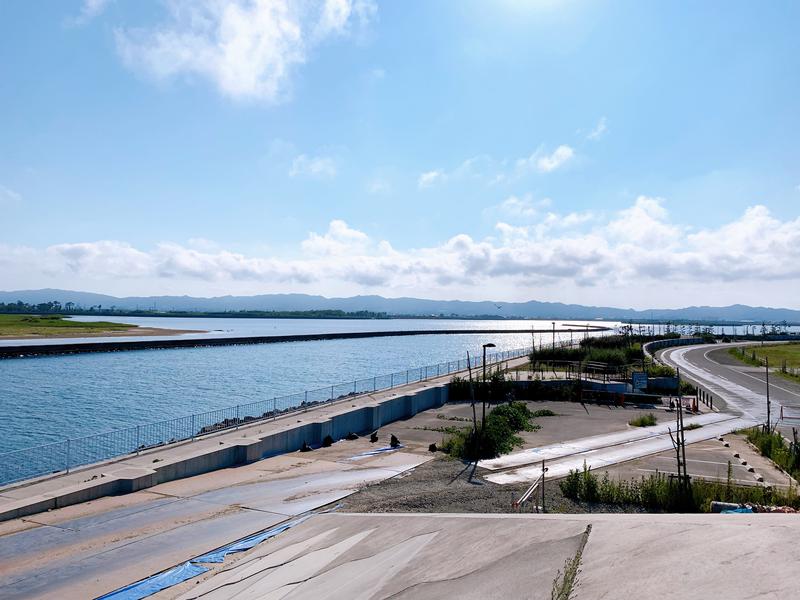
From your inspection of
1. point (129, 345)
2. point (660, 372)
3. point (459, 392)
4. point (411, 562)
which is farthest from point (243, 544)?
point (129, 345)

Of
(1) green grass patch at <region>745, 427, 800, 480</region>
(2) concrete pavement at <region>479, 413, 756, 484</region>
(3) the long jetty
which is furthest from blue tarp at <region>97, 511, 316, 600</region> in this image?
(3) the long jetty

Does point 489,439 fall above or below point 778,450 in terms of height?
above

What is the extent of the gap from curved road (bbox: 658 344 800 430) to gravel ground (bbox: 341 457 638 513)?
1978 centimetres

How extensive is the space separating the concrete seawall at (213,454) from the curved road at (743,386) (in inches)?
825

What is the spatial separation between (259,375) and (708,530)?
64.7 meters

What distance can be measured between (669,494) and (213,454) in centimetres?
1336

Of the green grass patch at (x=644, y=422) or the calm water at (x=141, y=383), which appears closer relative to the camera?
the green grass patch at (x=644, y=422)

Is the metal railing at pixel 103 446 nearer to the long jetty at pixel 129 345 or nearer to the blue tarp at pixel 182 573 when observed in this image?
the blue tarp at pixel 182 573

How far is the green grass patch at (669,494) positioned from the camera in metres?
13.5

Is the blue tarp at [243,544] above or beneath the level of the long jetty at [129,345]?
above

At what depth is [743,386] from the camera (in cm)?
4344

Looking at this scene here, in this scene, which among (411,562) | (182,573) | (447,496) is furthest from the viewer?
(447,496)

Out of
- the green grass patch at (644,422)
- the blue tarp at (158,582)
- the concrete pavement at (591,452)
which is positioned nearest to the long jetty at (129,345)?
the green grass patch at (644,422)

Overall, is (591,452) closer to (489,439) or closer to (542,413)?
(489,439)
